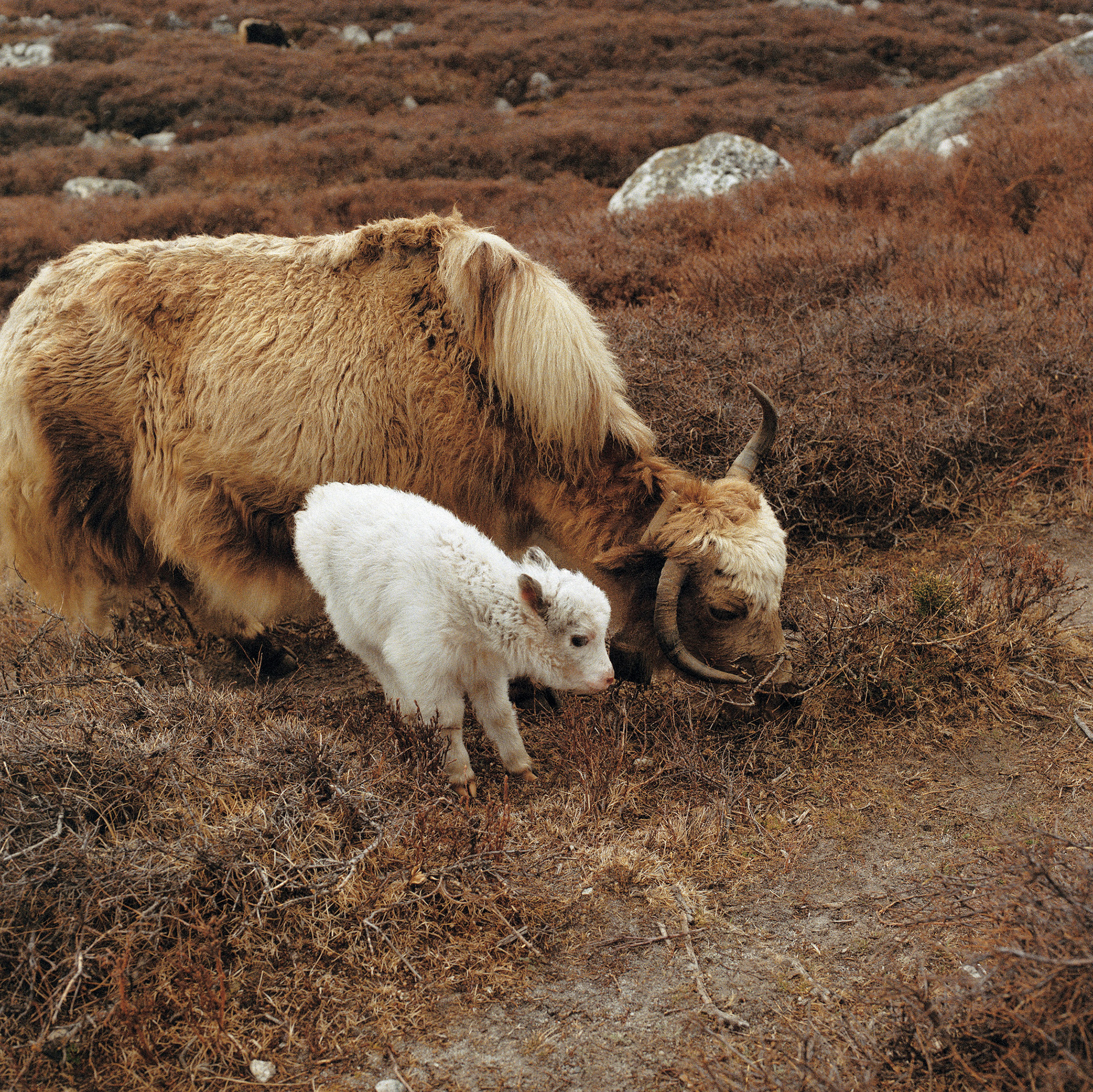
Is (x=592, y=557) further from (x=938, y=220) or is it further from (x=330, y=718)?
(x=938, y=220)

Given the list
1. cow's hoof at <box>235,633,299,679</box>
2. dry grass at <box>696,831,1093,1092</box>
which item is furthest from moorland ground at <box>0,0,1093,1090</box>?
cow's hoof at <box>235,633,299,679</box>

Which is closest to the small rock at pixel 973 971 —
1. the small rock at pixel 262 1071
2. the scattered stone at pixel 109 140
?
the small rock at pixel 262 1071

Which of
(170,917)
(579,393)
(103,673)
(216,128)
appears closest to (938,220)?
(579,393)

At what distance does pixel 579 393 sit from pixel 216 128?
2084 centimetres

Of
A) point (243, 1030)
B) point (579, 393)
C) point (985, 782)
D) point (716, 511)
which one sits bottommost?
point (985, 782)

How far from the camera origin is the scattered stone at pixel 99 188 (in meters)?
16.5

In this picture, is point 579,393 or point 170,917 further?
point 579,393

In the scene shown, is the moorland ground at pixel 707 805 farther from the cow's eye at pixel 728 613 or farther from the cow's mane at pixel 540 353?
the cow's mane at pixel 540 353

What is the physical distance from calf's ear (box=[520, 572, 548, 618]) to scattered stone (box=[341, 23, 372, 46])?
31.1 m

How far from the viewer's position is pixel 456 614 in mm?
3246

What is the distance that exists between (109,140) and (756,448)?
902 inches

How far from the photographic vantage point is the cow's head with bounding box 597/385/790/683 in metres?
3.50

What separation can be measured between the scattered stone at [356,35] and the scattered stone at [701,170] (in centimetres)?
2119

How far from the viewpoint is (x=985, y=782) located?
3.31 meters
